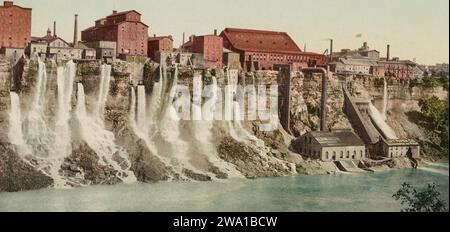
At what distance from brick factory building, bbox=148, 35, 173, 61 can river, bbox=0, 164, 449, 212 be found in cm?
754

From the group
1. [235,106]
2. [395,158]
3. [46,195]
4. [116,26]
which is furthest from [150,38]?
[395,158]

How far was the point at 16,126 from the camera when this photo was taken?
25.2 meters

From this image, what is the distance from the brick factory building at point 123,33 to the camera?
2738cm

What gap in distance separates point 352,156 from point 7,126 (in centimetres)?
1628

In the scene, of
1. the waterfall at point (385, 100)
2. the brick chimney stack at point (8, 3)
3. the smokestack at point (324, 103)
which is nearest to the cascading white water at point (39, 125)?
the brick chimney stack at point (8, 3)

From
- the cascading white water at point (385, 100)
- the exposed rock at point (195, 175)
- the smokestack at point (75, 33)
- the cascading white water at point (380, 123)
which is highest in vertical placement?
the smokestack at point (75, 33)

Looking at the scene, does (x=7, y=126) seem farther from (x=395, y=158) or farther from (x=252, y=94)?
(x=395, y=158)

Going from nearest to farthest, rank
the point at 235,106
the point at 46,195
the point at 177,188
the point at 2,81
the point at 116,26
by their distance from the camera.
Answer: the point at 46,195 < the point at 177,188 < the point at 2,81 < the point at 116,26 < the point at 235,106

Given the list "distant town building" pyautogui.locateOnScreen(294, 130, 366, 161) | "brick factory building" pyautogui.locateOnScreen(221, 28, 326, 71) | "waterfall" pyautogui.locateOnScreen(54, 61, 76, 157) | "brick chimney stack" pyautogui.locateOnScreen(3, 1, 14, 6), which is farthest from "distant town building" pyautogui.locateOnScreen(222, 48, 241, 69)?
"brick chimney stack" pyautogui.locateOnScreen(3, 1, 14, 6)

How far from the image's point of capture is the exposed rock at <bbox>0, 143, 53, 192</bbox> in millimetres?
23094

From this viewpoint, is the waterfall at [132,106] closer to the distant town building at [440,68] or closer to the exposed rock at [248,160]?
the exposed rock at [248,160]

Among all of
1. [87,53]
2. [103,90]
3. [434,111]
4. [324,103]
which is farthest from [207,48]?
[434,111]

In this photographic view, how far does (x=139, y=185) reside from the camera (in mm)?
24547

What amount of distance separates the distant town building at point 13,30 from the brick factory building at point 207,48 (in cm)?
781
